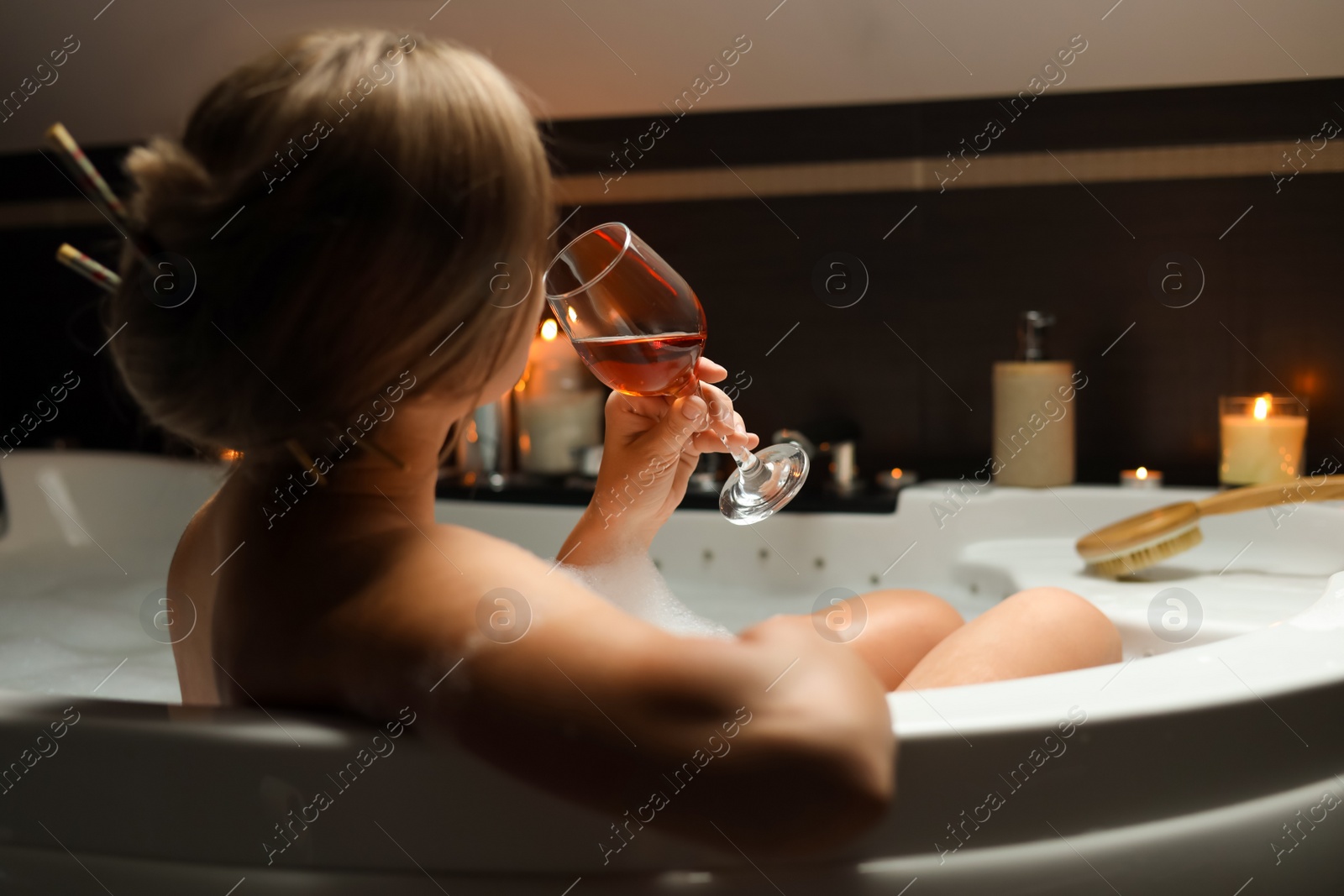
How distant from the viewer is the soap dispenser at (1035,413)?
153 cm

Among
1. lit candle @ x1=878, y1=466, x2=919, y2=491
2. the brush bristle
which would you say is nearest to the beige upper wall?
lit candle @ x1=878, y1=466, x2=919, y2=491

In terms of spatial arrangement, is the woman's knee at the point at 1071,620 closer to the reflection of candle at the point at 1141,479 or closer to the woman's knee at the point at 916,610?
the woman's knee at the point at 916,610

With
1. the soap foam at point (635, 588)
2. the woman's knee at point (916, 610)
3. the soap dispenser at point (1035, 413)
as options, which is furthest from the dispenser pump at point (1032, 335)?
the soap foam at point (635, 588)

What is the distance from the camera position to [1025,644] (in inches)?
31.7

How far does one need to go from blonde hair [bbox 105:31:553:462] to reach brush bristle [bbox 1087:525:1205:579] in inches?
41.1

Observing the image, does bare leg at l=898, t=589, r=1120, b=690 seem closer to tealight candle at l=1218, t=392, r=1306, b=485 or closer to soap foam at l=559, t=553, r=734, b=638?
soap foam at l=559, t=553, r=734, b=638

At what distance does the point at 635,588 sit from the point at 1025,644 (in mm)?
337

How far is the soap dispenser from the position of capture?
5.02ft

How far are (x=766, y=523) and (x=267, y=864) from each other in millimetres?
1077

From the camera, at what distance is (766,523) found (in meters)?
1.55

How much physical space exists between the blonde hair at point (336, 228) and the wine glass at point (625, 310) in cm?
16

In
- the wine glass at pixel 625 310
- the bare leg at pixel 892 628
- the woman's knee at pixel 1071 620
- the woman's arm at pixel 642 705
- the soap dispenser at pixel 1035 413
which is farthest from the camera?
the soap dispenser at pixel 1035 413

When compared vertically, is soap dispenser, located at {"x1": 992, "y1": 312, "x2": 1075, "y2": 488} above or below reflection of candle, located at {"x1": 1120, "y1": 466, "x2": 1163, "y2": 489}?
above

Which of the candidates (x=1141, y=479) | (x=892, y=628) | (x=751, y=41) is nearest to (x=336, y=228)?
(x=892, y=628)
